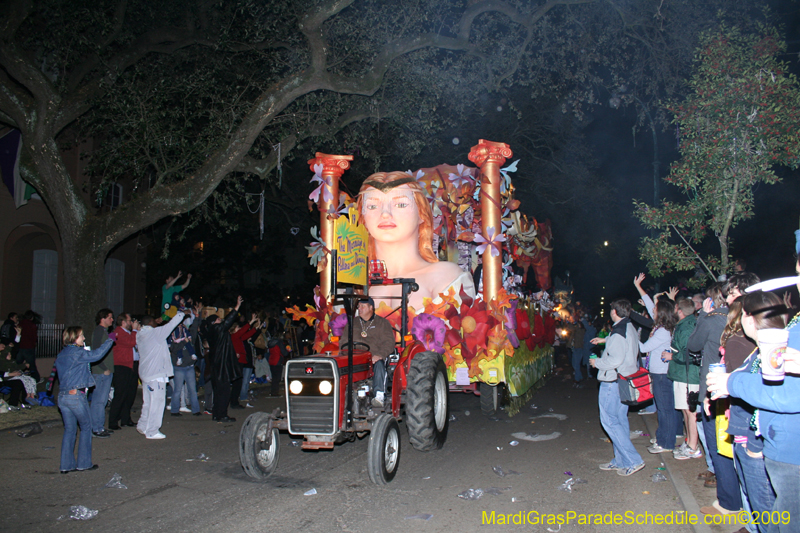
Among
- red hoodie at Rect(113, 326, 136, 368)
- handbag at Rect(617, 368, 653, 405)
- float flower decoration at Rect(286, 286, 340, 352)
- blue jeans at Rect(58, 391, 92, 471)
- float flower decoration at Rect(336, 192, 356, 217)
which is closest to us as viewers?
handbag at Rect(617, 368, 653, 405)

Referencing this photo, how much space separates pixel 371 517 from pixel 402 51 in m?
8.44

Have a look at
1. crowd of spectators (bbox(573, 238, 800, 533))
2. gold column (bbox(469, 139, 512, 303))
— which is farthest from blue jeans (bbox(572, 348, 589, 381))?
crowd of spectators (bbox(573, 238, 800, 533))

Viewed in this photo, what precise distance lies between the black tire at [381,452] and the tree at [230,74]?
6743 millimetres

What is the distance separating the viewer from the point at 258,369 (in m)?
14.2

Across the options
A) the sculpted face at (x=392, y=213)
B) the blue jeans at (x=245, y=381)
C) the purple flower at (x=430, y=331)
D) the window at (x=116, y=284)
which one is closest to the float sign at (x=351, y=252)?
the sculpted face at (x=392, y=213)

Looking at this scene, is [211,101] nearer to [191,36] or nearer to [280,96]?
[191,36]

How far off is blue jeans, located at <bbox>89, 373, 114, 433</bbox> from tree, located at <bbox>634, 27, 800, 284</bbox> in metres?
8.34

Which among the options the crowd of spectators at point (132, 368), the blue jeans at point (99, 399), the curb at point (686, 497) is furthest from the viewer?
the blue jeans at point (99, 399)

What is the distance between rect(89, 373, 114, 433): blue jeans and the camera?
7746 millimetres

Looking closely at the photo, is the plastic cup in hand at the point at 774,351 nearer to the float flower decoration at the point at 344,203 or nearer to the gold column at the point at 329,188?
the gold column at the point at 329,188

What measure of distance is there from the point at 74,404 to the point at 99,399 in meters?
1.75

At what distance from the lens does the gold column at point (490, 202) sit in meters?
9.79

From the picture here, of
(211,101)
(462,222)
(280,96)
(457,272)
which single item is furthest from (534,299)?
(211,101)

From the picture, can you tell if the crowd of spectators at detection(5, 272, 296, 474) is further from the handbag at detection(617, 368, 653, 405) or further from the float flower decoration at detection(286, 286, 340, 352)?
the handbag at detection(617, 368, 653, 405)
